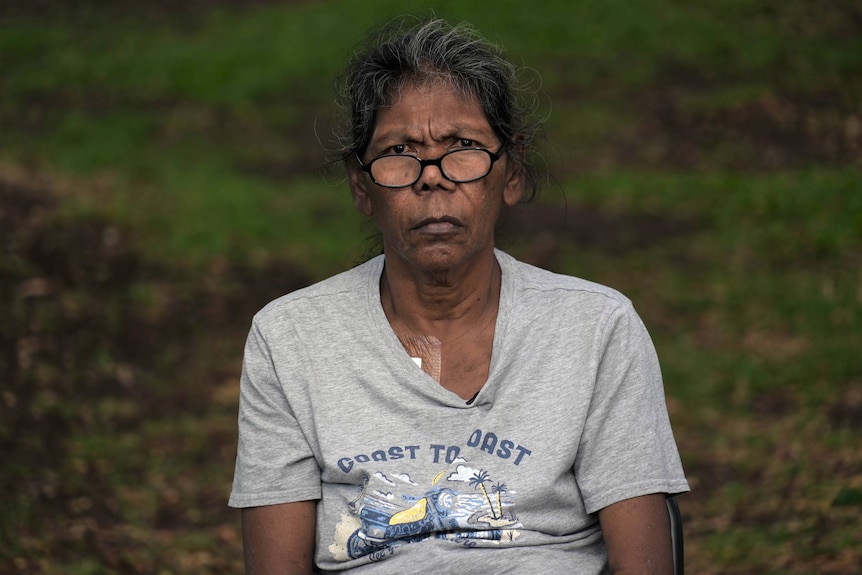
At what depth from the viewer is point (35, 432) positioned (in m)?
5.96

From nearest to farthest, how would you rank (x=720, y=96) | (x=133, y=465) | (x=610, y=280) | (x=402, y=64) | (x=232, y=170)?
(x=402, y=64), (x=133, y=465), (x=610, y=280), (x=232, y=170), (x=720, y=96)

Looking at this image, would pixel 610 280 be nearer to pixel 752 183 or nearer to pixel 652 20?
A: pixel 752 183

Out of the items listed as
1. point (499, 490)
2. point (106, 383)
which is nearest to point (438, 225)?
point (499, 490)

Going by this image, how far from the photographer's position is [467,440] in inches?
103

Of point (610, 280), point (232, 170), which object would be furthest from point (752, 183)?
point (232, 170)

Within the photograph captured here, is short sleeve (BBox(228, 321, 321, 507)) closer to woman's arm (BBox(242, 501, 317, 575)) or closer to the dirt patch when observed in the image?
woman's arm (BBox(242, 501, 317, 575))

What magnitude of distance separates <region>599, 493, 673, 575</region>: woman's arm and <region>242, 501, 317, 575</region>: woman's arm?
2.14 ft

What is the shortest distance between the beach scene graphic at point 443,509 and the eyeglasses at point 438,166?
646mm

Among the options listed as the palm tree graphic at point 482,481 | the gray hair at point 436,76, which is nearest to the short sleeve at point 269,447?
the palm tree graphic at point 482,481

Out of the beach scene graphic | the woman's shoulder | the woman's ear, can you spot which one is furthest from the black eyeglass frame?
the beach scene graphic

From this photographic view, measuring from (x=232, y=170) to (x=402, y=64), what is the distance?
7.64 m

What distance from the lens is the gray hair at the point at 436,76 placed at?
9.09ft

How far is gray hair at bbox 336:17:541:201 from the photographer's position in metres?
2.77

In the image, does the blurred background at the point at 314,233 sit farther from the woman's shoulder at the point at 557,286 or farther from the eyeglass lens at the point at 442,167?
the woman's shoulder at the point at 557,286
